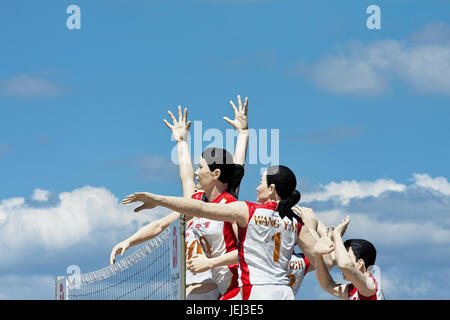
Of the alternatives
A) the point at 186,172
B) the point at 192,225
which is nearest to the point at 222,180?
the point at 192,225

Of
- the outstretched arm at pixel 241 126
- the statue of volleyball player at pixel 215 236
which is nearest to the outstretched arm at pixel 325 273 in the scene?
the statue of volleyball player at pixel 215 236

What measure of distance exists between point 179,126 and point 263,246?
5379 mm

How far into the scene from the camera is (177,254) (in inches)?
538

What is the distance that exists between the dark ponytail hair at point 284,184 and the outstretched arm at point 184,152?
3035mm

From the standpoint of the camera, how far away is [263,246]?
12.8 m

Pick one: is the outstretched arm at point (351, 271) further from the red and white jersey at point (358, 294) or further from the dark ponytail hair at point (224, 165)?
the dark ponytail hair at point (224, 165)

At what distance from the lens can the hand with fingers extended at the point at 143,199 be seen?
1164 centimetres

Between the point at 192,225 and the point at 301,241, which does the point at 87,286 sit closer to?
the point at 192,225

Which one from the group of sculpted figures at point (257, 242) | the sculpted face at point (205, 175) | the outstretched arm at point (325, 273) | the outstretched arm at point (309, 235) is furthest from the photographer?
the sculpted face at point (205, 175)

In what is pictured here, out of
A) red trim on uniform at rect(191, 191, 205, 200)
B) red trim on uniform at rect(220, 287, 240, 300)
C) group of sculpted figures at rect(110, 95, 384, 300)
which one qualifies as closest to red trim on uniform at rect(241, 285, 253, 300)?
group of sculpted figures at rect(110, 95, 384, 300)

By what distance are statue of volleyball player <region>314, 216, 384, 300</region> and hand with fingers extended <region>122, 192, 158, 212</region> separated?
8.68ft

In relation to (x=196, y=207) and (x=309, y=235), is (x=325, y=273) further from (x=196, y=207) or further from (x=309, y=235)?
(x=196, y=207)

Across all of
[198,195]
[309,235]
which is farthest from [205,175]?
[309,235]
